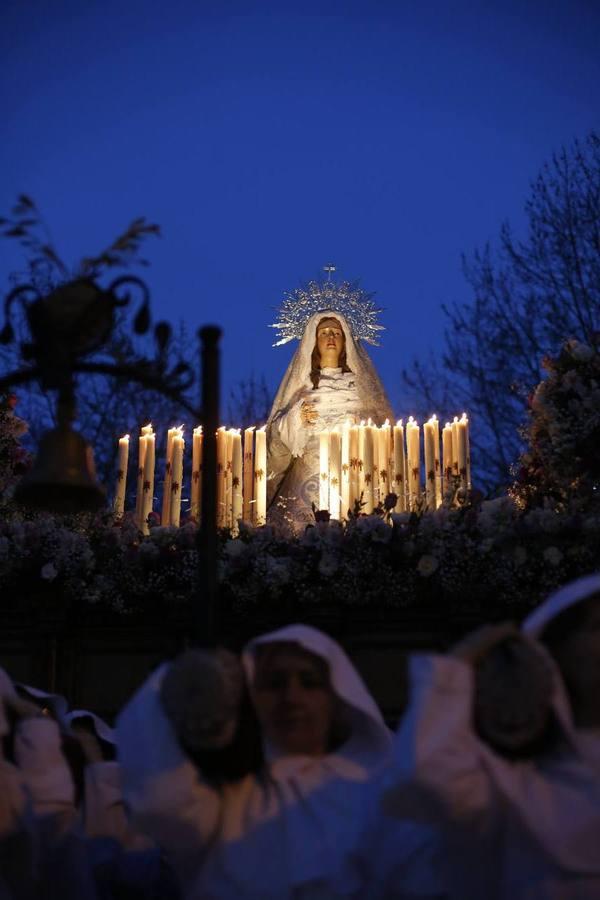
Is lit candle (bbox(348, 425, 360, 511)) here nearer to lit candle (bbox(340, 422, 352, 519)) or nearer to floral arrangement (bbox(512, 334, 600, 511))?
lit candle (bbox(340, 422, 352, 519))

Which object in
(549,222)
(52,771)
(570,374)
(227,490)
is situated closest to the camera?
(52,771)

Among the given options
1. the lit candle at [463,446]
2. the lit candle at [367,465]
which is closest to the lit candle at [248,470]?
the lit candle at [367,465]

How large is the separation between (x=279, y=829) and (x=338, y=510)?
5.01 m

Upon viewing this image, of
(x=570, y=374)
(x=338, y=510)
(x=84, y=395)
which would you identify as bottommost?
(x=338, y=510)

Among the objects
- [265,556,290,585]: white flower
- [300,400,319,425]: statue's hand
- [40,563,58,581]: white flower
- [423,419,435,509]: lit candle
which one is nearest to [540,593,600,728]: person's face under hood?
[265,556,290,585]: white flower

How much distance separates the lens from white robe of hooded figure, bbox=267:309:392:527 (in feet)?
30.9

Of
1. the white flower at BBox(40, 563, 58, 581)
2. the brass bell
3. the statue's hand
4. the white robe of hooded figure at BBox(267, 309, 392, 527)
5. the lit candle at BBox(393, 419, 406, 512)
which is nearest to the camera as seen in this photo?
the brass bell

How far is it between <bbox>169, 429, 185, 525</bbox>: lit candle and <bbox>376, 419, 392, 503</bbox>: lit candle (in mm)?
1343

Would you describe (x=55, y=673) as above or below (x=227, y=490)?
below

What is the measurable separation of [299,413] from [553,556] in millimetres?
4188

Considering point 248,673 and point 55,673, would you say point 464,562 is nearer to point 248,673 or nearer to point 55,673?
point 55,673

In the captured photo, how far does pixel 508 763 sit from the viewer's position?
2.86 metres

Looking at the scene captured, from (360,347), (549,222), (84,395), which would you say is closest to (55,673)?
(360,347)

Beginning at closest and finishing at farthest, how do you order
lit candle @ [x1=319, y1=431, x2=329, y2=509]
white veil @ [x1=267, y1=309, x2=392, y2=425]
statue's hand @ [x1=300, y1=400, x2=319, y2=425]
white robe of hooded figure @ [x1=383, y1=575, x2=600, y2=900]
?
white robe of hooded figure @ [x1=383, y1=575, x2=600, y2=900]
lit candle @ [x1=319, y1=431, x2=329, y2=509]
statue's hand @ [x1=300, y1=400, x2=319, y2=425]
white veil @ [x1=267, y1=309, x2=392, y2=425]
